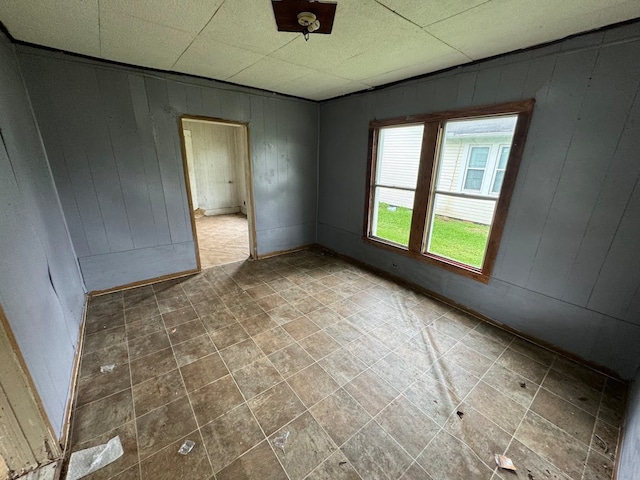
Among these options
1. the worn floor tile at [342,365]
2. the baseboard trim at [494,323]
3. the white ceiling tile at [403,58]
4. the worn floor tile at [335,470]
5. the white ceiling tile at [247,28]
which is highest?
the white ceiling tile at [403,58]

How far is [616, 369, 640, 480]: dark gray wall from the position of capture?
117cm

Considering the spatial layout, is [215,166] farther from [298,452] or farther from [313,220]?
[298,452]

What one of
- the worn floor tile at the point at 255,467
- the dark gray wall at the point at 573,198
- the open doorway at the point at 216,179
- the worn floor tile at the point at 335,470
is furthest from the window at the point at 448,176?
the open doorway at the point at 216,179

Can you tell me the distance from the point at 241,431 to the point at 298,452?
378 millimetres

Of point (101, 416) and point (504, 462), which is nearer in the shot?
point (504, 462)

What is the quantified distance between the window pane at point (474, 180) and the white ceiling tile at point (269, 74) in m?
3.46

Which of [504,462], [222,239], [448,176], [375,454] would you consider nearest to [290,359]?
[375,454]

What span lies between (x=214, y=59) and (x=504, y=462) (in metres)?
3.81

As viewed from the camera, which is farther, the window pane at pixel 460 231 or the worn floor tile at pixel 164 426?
the window pane at pixel 460 231

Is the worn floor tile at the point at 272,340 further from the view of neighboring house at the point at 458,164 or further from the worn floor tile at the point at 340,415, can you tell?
the view of neighboring house at the point at 458,164

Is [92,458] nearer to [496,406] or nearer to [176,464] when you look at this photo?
[176,464]

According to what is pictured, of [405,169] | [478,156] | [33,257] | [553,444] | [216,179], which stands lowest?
[553,444]

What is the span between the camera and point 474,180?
4.59 meters

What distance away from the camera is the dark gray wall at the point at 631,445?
1.17 m
